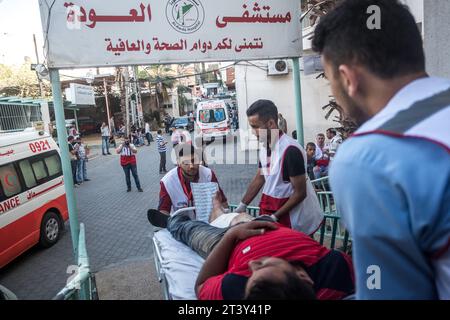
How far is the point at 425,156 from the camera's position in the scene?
2.52ft

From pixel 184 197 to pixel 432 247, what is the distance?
298 cm

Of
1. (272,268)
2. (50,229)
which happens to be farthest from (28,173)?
(272,268)

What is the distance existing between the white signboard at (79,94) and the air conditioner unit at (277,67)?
10.3m

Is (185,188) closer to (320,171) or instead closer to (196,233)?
(196,233)

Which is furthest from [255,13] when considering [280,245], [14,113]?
[14,113]

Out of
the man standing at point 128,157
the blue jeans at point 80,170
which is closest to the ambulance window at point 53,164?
the man standing at point 128,157

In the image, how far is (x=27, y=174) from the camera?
6324 millimetres

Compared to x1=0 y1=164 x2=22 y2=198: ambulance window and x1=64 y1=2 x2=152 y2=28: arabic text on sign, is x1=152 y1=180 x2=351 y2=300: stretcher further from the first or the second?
x1=0 y1=164 x2=22 y2=198: ambulance window

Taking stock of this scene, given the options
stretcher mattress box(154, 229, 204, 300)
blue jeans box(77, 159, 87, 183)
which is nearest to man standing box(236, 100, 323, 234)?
stretcher mattress box(154, 229, 204, 300)

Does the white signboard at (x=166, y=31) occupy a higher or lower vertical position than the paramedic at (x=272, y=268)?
higher

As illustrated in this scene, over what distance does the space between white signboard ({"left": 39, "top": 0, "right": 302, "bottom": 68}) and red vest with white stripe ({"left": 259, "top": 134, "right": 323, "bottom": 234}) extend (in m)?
1.69

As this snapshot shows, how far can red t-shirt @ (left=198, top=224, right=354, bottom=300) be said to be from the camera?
1914mm

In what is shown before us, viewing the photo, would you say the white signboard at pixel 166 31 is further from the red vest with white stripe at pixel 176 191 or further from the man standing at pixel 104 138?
the man standing at pixel 104 138

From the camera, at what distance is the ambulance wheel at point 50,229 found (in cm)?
643
